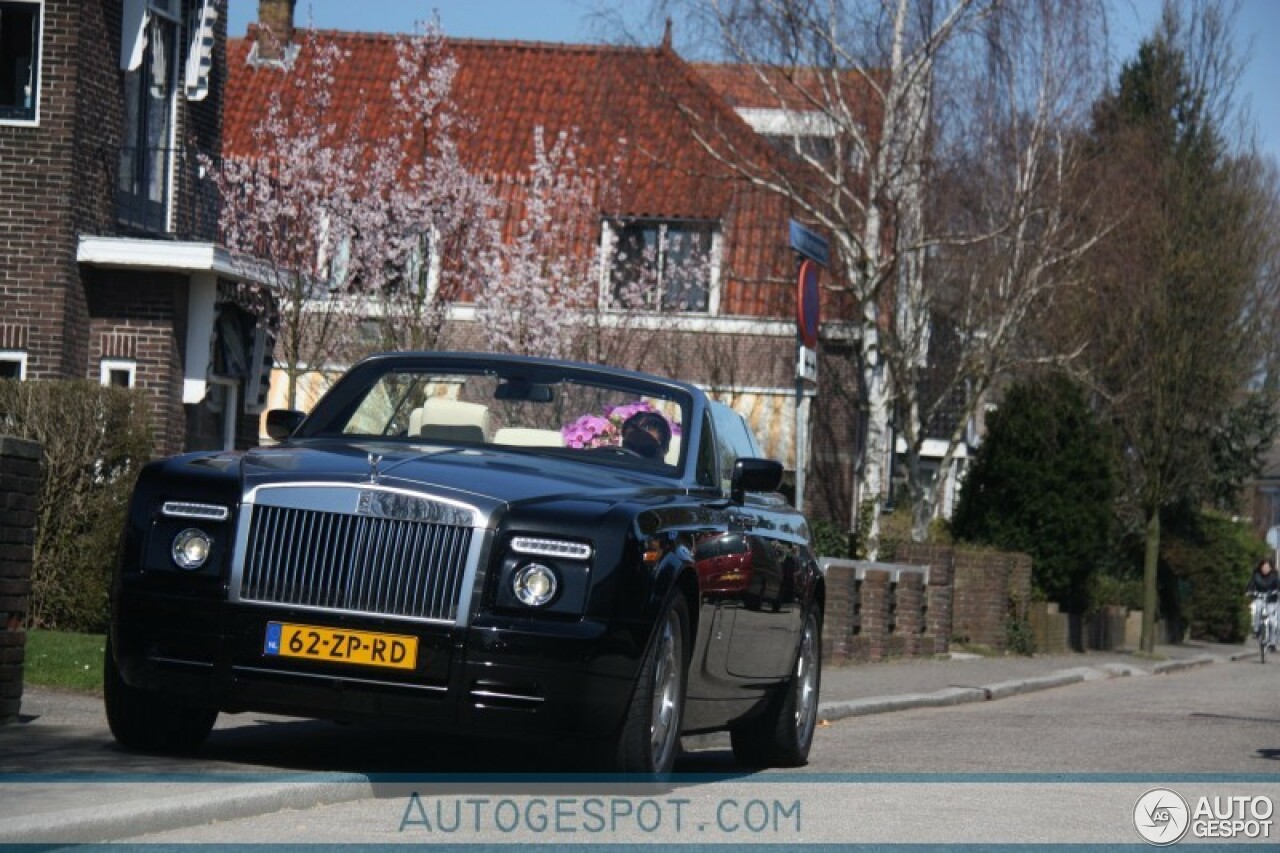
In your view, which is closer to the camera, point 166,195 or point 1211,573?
point 166,195

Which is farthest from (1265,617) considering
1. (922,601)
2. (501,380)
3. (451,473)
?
(451,473)

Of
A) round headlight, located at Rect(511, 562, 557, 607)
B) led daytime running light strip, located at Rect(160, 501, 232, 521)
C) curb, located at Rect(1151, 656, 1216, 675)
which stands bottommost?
curb, located at Rect(1151, 656, 1216, 675)

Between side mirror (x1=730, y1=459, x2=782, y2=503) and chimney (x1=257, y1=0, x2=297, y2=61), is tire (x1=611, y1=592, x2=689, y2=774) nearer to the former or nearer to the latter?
side mirror (x1=730, y1=459, x2=782, y2=503)

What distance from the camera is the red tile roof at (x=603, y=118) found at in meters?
34.1

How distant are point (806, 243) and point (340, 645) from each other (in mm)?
8176

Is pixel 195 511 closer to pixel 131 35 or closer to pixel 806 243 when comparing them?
pixel 806 243

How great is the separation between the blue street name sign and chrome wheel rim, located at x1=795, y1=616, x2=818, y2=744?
4.39 m

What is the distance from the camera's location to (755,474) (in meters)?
10.4

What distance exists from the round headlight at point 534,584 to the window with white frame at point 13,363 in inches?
616

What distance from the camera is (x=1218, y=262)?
3891 cm

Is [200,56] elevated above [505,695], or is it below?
above

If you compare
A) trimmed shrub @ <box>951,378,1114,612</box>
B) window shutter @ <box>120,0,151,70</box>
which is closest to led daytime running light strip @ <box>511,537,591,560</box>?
window shutter @ <box>120,0,151,70</box>

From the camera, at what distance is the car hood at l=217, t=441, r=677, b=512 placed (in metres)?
8.67

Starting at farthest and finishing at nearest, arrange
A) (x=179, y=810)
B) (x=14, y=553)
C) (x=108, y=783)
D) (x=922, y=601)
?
1. (x=922, y=601)
2. (x=14, y=553)
3. (x=108, y=783)
4. (x=179, y=810)
